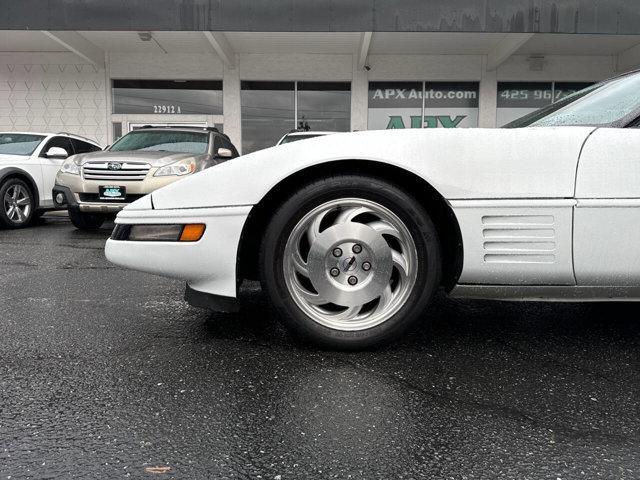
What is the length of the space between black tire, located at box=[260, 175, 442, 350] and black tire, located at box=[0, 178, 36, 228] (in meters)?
6.82

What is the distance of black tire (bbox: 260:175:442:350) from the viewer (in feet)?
7.54

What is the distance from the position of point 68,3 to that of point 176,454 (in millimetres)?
12469

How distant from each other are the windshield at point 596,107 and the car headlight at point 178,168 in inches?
196

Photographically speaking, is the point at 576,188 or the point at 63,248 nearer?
the point at 576,188

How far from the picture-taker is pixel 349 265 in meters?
2.34

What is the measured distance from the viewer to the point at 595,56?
47.1 ft

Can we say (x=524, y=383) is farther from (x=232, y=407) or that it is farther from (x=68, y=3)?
(x=68, y=3)

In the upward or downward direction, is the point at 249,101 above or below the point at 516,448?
above

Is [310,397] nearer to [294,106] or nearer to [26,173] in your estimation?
[26,173]

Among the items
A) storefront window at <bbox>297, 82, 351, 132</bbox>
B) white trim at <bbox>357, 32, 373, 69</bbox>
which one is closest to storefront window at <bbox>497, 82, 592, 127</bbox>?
white trim at <bbox>357, 32, 373, 69</bbox>

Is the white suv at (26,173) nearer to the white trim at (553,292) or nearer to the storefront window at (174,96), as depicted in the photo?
the storefront window at (174,96)

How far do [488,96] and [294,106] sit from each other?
17.6 feet

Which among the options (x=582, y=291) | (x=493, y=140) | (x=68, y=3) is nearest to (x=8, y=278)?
(x=493, y=140)

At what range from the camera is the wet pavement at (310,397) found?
154 centimetres
